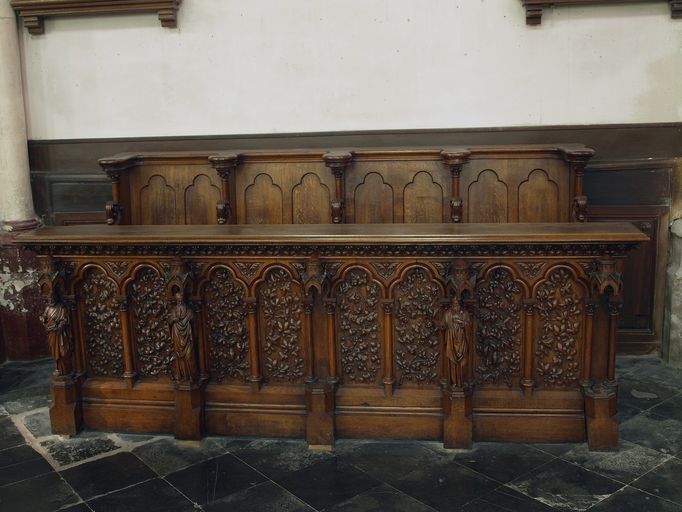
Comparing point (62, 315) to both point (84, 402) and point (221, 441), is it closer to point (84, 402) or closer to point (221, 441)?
point (84, 402)

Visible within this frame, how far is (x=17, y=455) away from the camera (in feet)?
12.8

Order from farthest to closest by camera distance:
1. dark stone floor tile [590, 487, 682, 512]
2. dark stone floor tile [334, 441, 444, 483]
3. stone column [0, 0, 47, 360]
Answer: stone column [0, 0, 47, 360] → dark stone floor tile [334, 441, 444, 483] → dark stone floor tile [590, 487, 682, 512]

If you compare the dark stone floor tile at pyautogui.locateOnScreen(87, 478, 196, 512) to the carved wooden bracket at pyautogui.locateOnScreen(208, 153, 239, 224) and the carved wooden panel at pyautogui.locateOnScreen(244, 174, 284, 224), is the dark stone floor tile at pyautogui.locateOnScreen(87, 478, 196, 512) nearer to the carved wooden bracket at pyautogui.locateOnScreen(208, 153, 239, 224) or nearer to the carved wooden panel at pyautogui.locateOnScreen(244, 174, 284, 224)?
the carved wooden bracket at pyautogui.locateOnScreen(208, 153, 239, 224)

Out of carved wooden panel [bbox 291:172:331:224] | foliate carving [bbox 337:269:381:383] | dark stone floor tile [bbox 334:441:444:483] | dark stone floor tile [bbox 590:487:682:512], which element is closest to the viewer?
dark stone floor tile [bbox 590:487:682:512]

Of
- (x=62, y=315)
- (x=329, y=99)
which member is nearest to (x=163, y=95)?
(x=329, y=99)

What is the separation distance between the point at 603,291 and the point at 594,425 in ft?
2.13

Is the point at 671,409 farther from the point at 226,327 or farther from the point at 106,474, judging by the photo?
the point at 106,474

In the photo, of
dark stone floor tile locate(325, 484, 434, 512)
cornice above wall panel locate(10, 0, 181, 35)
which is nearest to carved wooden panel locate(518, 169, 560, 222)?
dark stone floor tile locate(325, 484, 434, 512)

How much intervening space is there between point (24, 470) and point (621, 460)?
2.71 meters

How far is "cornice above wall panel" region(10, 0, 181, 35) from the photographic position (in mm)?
5238

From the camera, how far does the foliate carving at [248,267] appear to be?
3857 mm

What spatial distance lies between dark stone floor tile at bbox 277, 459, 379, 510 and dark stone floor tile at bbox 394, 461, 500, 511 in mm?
171

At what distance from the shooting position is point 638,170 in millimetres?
5047

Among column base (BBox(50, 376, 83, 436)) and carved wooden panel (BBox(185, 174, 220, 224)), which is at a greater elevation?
carved wooden panel (BBox(185, 174, 220, 224))
